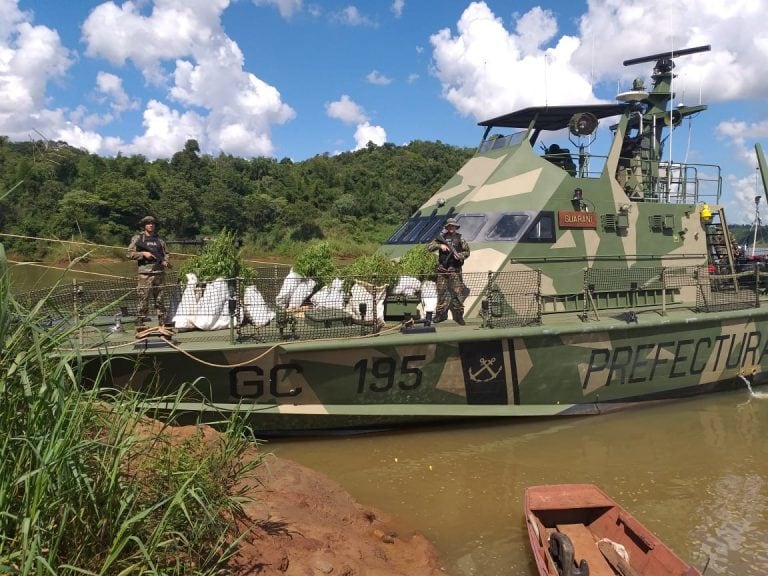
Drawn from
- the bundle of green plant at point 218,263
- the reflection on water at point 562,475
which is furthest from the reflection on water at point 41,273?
the reflection on water at point 562,475

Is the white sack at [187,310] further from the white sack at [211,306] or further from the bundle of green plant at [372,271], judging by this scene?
the bundle of green plant at [372,271]

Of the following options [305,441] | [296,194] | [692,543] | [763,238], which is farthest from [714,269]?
[296,194]

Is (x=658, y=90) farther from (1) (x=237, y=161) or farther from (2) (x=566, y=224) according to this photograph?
(1) (x=237, y=161)

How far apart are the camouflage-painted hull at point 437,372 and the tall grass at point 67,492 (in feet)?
7.83

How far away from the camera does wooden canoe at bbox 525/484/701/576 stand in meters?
3.96

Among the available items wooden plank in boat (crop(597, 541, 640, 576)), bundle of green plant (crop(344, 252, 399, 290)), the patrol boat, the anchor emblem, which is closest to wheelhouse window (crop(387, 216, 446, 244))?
the patrol boat

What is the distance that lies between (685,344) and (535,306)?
244cm

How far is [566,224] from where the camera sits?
8.38m

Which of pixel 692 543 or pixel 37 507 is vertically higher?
pixel 37 507

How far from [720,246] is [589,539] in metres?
8.01

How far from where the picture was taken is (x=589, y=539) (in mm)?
4609

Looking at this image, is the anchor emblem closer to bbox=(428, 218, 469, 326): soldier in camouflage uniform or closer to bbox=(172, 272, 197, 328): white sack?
bbox=(428, 218, 469, 326): soldier in camouflage uniform

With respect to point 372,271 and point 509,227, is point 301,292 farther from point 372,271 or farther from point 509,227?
point 509,227

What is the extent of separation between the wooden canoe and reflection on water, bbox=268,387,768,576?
323mm
